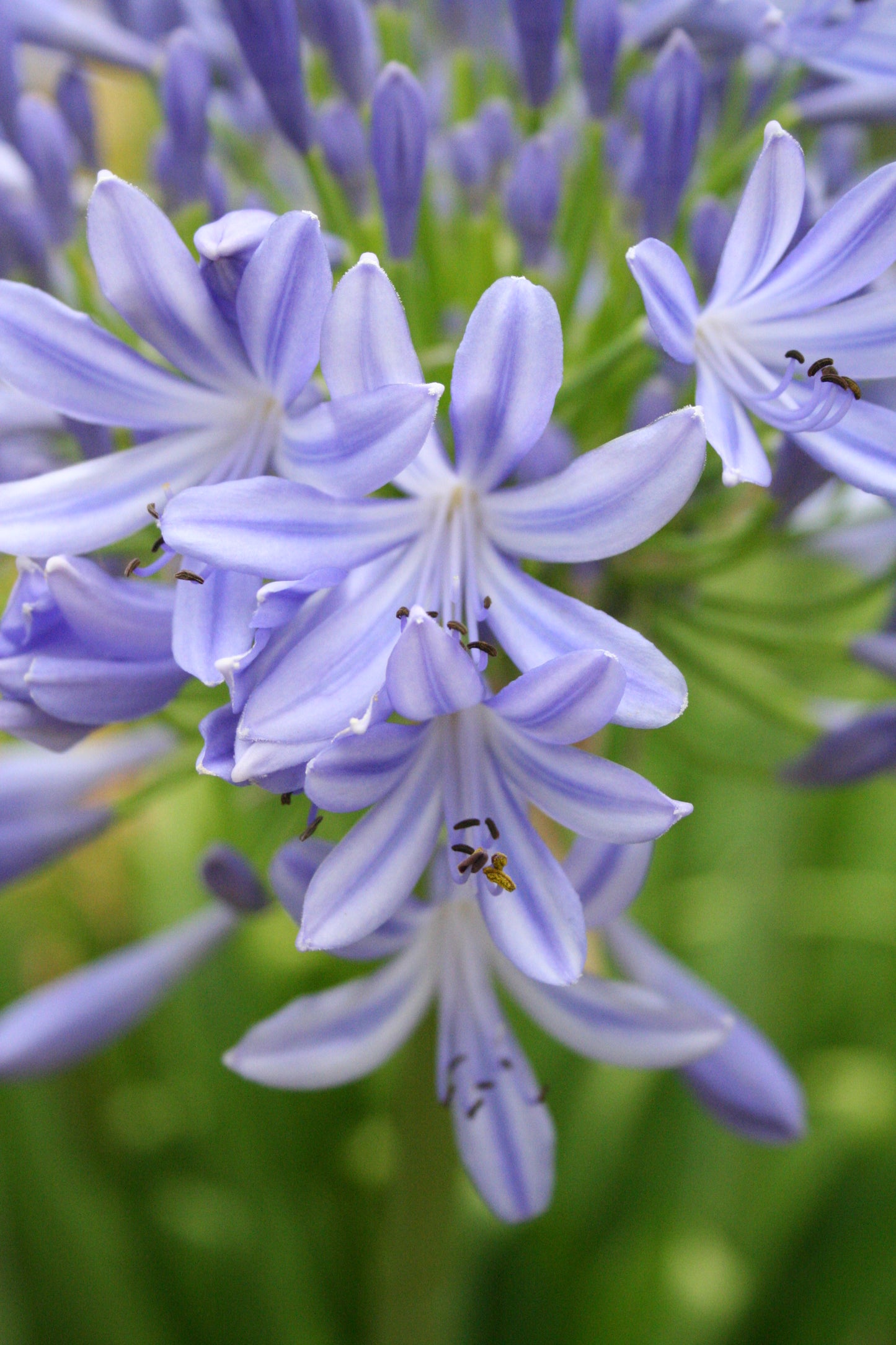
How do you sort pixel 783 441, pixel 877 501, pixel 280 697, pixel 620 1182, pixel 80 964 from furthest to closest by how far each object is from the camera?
1. pixel 80 964
2. pixel 620 1182
3. pixel 877 501
4. pixel 783 441
5. pixel 280 697

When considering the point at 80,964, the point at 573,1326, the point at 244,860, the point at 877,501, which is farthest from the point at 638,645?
the point at 80,964

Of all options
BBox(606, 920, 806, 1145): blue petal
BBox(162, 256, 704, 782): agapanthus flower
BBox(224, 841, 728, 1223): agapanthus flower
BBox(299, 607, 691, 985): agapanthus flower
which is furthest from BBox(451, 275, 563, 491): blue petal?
BBox(606, 920, 806, 1145): blue petal

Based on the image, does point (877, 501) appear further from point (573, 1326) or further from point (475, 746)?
point (573, 1326)

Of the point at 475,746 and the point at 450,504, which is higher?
the point at 450,504

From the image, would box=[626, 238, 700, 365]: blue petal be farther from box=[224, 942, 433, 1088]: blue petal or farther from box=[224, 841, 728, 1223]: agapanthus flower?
box=[224, 942, 433, 1088]: blue petal

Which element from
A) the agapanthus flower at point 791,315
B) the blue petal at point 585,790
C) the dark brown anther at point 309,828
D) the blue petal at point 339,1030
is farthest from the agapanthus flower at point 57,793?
the agapanthus flower at point 791,315

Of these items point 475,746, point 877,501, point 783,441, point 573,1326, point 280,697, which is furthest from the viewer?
point 573,1326

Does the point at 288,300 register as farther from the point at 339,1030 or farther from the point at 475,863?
the point at 339,1030

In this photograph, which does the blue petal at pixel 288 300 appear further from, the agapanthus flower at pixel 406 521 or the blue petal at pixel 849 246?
the blue petal at pixel 849 246
